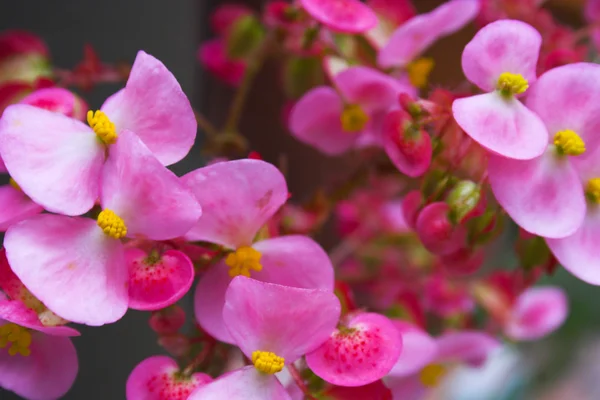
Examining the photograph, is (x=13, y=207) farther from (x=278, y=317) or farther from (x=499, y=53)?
(x=499, y=53)

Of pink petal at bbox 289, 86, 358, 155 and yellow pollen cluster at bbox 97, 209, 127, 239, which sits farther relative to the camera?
pink petal at bbox 289, 86, 358, 155

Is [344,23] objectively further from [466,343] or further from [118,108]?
[466,343]

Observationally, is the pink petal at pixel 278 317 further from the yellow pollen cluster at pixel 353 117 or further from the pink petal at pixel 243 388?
the yellow pollen cluster at pixel 353 117

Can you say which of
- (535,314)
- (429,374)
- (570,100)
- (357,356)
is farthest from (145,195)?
(535,314)

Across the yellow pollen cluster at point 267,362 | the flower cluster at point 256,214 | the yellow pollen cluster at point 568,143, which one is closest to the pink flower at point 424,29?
the flower cluster at point 256,214

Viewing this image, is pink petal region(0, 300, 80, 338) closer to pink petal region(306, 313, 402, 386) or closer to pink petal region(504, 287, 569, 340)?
pink petal region(306, 313, 402, 386)

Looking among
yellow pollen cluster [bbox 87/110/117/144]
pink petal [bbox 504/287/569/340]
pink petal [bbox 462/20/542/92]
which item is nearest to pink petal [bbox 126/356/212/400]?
yellow pollen cluster [bbox 87/110/117/144]
